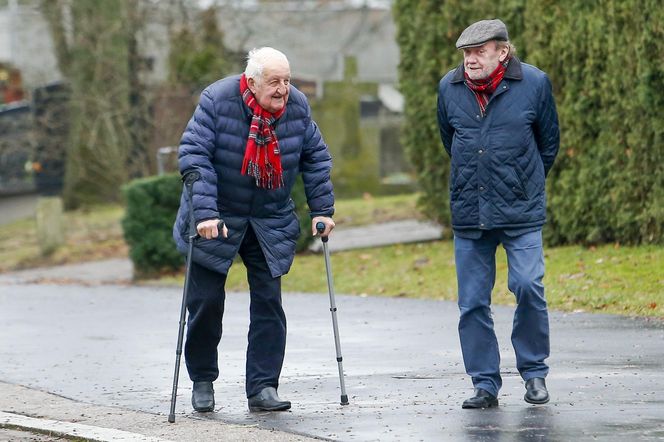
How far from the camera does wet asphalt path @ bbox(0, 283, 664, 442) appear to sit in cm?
705

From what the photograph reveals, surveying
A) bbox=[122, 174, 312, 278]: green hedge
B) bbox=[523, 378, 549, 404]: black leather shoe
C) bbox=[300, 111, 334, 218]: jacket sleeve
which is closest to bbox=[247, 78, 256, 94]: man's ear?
bbox=[300, 111, 334, 218]: jacket sleeve

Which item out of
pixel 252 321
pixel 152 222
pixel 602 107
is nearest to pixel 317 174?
pixel 252 321

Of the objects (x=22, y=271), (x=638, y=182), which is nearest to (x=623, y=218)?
(x=638, y=182)

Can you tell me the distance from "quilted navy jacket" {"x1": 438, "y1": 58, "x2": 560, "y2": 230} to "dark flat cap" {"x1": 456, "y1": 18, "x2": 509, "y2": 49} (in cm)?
19

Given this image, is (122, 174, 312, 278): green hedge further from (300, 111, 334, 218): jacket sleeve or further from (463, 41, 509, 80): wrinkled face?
(463, 41, 509, 80): wrinkled face

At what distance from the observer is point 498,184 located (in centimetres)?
748

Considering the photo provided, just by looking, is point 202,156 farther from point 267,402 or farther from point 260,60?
point 267,402

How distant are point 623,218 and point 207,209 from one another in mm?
7306

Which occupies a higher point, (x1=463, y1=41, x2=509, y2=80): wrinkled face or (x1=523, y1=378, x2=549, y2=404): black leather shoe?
(x1=463, y1=41, x2=509, y2=80): wrinkled face

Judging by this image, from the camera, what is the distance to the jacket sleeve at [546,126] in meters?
7.54

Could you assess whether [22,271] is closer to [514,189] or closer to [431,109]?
[431,109]

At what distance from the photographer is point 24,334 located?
490 inches

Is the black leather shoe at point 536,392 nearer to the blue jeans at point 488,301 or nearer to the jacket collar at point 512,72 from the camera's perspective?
the blue jeans at point 488,301

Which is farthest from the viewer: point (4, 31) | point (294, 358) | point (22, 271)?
point (4, 31)
